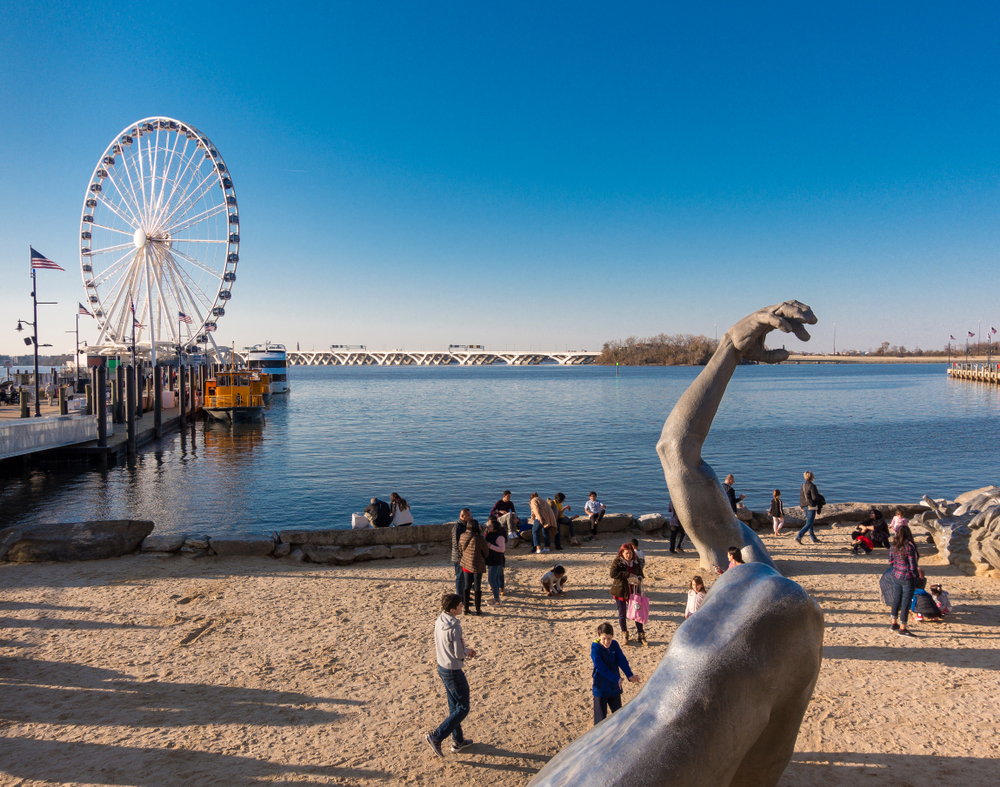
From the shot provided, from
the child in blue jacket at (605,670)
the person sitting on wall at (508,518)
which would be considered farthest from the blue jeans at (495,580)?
the child in blue jacket at (605,670)

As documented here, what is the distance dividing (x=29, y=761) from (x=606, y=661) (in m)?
5.45

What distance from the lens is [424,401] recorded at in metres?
78.9

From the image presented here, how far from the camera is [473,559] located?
Answer: 8.98 meters

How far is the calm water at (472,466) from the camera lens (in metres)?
22.0

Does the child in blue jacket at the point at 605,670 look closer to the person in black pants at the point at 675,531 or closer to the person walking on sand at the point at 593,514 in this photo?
the person in black pants at the point at 675,531

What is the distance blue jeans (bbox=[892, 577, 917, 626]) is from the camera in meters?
8.23

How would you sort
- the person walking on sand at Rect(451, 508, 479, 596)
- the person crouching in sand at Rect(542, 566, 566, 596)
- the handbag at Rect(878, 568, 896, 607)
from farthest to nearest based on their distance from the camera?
the person crouching in sand at Rect(542, 566, 566, 596) → the person walking on sand at Rect(451, 508, 479, 596) → the handbag at Rect(878, 568, 896, 607)

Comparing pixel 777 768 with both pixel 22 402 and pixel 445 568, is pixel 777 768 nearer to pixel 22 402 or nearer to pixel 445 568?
pixel 445 568

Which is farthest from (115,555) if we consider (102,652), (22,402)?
(22,402)

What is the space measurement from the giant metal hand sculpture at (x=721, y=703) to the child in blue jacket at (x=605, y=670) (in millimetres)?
1872

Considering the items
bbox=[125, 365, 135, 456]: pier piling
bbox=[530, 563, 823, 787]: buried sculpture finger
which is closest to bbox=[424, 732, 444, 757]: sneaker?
bbox=[530, 563, 823, 787]: buried sculpture finger

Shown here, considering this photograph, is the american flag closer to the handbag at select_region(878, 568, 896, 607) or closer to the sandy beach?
the sandy beach

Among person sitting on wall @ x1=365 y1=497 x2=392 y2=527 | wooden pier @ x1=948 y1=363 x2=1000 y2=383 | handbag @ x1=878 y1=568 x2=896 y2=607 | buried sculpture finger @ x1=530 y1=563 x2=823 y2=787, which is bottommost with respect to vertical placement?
person sitting on wall @ x1=365 y1=497 x2=392 y2=527

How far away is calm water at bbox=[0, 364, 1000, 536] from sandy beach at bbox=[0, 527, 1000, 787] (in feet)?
29.2
